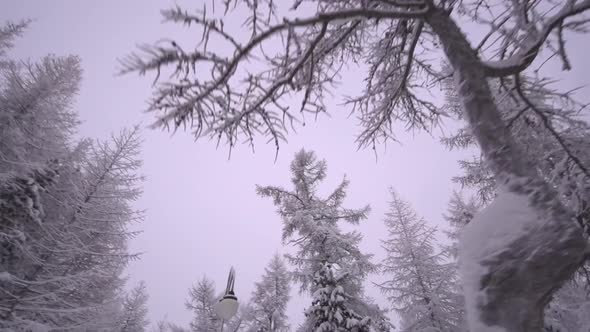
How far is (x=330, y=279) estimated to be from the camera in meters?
7.79

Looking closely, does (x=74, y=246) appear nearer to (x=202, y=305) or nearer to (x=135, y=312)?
(x=202, y=305)

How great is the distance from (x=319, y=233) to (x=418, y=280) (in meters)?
6.98

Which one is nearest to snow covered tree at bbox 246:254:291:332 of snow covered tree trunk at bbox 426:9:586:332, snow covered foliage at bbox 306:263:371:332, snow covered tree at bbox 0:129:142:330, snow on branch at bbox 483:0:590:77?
snow covered foliage at bbox 306:263:371:332

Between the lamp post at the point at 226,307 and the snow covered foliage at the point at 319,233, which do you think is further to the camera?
the snow covered foliage at the point at 319,233

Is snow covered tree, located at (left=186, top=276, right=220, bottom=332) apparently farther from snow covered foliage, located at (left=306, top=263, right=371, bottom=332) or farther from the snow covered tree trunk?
the snow covered tree trunk

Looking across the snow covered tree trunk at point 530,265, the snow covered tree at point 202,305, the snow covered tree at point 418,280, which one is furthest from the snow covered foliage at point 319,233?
the snow covered tree at point 202,305

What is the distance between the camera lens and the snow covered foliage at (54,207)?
20.2 feet

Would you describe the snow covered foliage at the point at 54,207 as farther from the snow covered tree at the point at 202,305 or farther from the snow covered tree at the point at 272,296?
the snow covered tree at the point at 272,296

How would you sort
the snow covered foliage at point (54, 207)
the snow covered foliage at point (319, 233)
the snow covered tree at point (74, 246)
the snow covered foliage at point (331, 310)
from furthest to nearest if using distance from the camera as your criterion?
the snow covered foliage at point (319, 233), the snow covered foliage at point (331, 310), the snow covered tree at point (74, 246), the snow covered foliage at point (54, 207)

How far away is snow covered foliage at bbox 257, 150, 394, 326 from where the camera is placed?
29.4ft

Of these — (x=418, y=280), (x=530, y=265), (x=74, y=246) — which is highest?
(x=418, y=280)

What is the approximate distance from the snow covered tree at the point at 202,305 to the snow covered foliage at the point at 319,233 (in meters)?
9.74

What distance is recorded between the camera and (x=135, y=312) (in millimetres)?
18297

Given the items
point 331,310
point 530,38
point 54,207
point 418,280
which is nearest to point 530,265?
point 530,38
